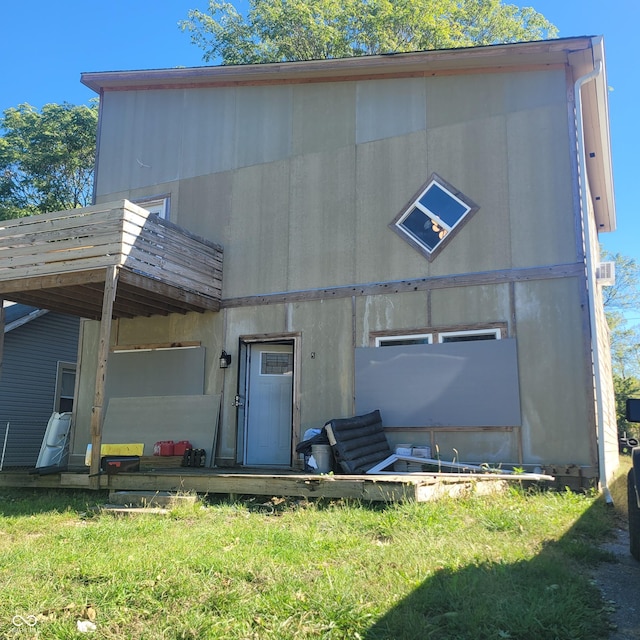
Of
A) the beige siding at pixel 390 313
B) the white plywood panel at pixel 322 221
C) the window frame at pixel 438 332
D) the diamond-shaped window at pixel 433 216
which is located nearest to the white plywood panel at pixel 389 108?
the white plywood panel at pixel 322 221

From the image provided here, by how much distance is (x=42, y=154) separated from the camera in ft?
72.5

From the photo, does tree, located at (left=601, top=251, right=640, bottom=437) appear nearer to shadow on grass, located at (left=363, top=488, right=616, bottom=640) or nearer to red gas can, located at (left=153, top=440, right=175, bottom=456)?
red gas can, located at (left=153, top=440, right=175, bottom=456)

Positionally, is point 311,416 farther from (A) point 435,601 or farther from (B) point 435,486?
(A) point 435,601

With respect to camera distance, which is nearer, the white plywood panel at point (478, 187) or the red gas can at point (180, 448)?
the white plywood panel at point (478, 187)

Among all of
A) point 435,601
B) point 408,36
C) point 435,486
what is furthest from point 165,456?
point 408,36

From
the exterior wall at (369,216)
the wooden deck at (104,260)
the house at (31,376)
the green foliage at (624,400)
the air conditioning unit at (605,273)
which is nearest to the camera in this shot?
the exterior wall at (369,216)

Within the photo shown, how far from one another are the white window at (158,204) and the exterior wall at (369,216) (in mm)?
141

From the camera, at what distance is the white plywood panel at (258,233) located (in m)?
10.5

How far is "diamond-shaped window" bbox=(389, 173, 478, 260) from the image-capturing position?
9195mm

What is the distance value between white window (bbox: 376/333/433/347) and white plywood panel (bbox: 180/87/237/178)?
4.49m

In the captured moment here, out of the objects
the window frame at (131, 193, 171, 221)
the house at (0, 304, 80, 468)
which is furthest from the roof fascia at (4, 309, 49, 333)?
the window frame at (131, 193, 171, 221)

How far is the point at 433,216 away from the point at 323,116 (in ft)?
9.33

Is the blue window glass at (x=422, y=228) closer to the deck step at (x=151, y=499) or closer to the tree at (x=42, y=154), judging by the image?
the deck step at (x=151, y=499)

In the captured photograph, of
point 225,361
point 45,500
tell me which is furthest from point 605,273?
point 45,500
